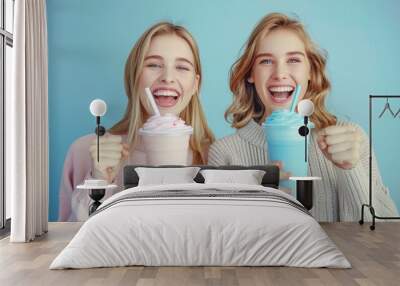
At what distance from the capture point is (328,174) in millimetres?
7523

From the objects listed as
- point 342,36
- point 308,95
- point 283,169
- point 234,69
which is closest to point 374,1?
point 342,36

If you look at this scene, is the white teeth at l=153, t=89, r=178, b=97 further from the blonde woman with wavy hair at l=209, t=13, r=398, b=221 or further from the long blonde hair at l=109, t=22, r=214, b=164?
the blonde woman with wavy hair at l=209, t=13, r=398, b=221

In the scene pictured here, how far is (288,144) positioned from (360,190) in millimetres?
1105

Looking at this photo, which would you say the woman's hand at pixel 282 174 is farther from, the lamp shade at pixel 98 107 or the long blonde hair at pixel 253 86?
the lamp shade at pixel 98 107

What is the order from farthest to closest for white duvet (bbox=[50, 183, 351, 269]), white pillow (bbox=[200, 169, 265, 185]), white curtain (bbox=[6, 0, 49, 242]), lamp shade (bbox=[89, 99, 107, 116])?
lamp shade (bbox=[89, 99, 107, 116]) < white pillow (bbox=[200, 169, 265, 185]) < white curtain (bbox=[6, 0, 49, 242]) < white duvet (bbox=[50, 183, 351, 269])

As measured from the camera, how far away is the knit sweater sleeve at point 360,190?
7531 millimetres

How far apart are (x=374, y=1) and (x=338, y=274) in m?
4.47

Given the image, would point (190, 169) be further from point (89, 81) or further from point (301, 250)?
point (301, 250)

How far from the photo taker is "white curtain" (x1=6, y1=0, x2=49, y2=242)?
596 cm

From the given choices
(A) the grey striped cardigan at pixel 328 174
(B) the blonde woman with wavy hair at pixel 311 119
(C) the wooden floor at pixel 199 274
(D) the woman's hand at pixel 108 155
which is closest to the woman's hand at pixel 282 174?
(B) the blonde woman with wavy hair at pixel 311 119

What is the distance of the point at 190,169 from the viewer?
23.1ft

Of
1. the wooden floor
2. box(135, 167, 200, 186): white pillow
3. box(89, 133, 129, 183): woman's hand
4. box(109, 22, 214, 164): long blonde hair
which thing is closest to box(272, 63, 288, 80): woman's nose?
box(109, 22, 214, 164): long blonde hair

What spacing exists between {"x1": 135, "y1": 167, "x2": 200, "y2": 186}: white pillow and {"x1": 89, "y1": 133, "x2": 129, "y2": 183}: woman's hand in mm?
590

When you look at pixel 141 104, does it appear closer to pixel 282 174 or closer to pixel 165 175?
pixel 165 175
